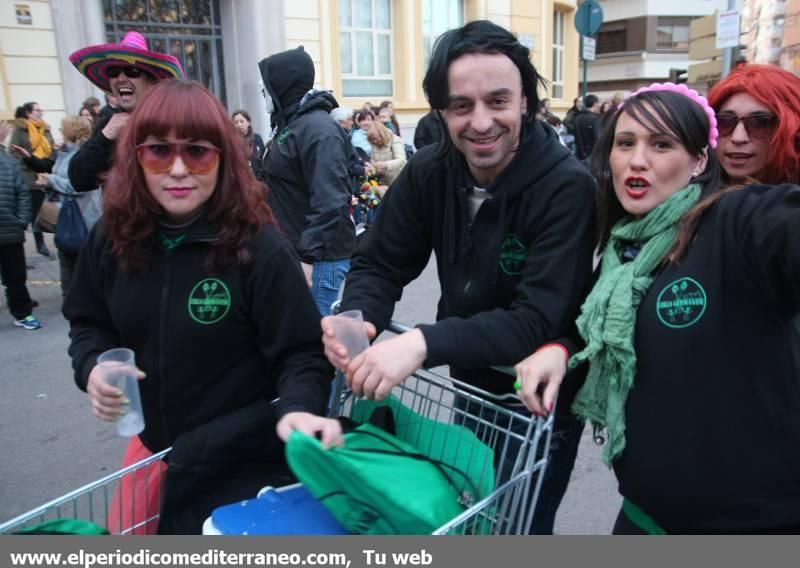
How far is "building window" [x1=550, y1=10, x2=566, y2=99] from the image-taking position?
2175cm

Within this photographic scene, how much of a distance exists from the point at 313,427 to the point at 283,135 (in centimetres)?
241

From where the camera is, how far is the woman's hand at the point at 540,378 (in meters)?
1.59

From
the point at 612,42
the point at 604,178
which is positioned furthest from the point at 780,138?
the point at 612,42

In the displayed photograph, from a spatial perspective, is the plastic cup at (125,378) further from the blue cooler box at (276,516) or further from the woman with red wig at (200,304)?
the blue cooler box at (276,516)

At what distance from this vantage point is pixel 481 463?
1734 mm

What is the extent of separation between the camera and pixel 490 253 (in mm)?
1873

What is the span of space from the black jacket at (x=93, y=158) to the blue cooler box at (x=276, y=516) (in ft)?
7.36

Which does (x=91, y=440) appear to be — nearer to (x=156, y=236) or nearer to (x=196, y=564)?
(x=156, y=236)

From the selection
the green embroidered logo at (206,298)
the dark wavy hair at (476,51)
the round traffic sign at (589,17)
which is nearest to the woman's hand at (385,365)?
the green embroidered logo at (206,298)

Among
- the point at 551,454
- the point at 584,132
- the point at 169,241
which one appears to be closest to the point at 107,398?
the point at 169,241

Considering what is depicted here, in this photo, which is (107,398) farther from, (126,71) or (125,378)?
(126,71)

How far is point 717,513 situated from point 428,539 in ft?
2.29

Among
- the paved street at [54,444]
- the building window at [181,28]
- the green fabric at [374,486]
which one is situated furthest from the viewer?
the building window at [181,28]

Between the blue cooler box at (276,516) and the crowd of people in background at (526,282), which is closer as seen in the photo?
the crowd of people in background at (526,282)
